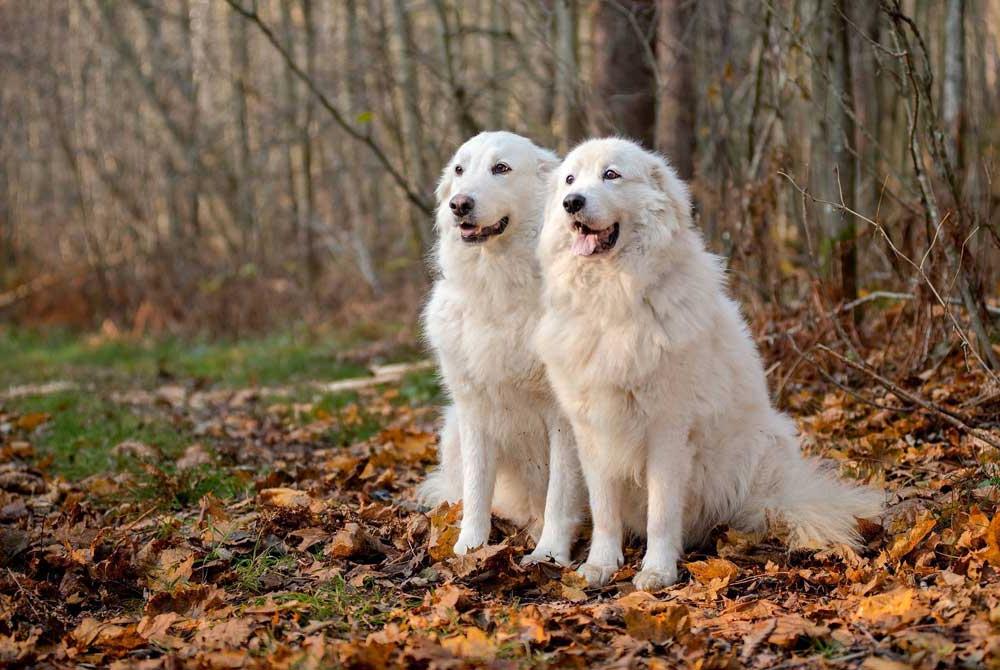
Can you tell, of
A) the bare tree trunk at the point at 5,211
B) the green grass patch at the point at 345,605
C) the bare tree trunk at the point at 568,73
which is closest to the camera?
the green grass patch at the point at 345,605

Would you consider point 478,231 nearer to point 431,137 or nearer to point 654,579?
point 654,579

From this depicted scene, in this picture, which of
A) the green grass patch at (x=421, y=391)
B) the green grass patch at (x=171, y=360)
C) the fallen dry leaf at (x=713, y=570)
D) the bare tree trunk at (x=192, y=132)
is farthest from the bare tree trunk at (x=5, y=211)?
the fallen dry leaf at (x=713, y=570)

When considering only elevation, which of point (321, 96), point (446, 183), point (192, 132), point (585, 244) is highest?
point (192, 132)

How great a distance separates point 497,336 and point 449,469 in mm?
922

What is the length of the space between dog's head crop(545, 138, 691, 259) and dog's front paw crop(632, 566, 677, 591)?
126cm

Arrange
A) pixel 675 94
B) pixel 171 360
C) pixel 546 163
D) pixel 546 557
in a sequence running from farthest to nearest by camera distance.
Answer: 1. pixel 171 360
2. pixel 675 94
3. pixel 546 163
4. pixel 546 557

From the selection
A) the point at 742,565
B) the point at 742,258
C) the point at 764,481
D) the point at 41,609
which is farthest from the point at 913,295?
the point at 41,609

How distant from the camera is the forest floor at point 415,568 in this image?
2875 mm

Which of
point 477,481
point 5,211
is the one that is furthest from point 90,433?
point 5,211

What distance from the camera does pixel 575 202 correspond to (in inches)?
142

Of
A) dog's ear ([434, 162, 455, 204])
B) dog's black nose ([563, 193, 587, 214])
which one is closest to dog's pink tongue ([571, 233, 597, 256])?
dog's black nose ([563, 193, 587, 214])

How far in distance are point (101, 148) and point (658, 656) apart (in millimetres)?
16167

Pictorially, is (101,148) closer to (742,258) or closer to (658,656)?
(742,258)

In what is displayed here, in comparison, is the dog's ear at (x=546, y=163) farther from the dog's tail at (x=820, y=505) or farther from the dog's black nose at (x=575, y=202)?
the dog's tail at (x=820, y=505)
